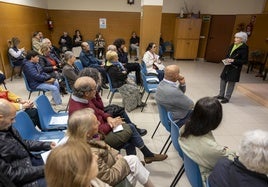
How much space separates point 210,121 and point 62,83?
3931mm

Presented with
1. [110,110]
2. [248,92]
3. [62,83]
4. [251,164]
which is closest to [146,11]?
[62,83]

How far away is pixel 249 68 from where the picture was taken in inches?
314

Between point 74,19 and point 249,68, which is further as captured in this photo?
point 74,19

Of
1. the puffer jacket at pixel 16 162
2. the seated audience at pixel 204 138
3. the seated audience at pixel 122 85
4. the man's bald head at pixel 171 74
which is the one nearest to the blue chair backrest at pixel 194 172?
the seated audience at pixel 204 138

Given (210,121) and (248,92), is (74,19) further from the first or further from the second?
(210,121)

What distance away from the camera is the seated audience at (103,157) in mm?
1429

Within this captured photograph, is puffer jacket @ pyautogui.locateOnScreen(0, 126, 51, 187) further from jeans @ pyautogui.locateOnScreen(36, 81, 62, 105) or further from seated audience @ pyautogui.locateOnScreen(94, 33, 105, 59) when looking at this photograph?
seated audience @ pyautogui.locateOnScreen(94, 33, 105, 59)

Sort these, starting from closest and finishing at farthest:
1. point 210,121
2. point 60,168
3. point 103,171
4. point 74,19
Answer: point 60,168, point 103,171, point 210,121, point 74,19

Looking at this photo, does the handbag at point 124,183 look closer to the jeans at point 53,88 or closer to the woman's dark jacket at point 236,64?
the jeans at point 53,88

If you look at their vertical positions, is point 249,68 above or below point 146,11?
→ below

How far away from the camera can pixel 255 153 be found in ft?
3.98

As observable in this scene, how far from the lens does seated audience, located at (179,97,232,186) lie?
4.90ft

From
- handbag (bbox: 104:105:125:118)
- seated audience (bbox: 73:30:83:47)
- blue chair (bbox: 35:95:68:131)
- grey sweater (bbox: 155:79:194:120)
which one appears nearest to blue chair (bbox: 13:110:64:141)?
blue chair (bbox: 35:95:68:131)

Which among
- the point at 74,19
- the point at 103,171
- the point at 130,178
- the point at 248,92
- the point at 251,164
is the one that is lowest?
the point at 248,92
